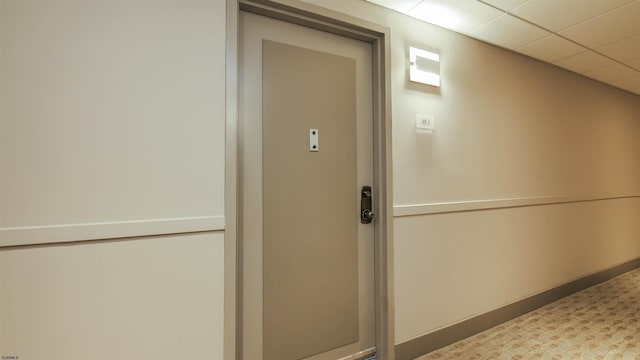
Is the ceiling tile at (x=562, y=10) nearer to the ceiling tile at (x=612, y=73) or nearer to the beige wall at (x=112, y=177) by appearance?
the ceiling tile at (x=612, y=73)

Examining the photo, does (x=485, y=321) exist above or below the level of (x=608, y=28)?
below

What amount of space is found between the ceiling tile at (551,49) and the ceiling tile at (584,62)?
121mm

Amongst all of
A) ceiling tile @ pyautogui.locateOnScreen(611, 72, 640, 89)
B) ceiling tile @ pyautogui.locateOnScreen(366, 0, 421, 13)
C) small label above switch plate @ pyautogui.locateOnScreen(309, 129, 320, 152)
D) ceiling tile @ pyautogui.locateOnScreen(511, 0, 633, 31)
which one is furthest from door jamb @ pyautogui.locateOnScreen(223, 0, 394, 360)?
ceiling tile @ pyautogui.locateOnScreen(611, 72, 640, 89)

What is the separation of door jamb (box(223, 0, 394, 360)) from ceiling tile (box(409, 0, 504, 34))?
0.31 metres

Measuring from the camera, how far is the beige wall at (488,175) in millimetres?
2082

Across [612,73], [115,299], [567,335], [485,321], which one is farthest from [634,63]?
[115,299]

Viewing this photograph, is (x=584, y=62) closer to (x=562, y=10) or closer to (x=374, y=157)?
(x=562, y=10)

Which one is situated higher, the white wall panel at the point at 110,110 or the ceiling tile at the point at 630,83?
the ceiling tile at the point at 630,83

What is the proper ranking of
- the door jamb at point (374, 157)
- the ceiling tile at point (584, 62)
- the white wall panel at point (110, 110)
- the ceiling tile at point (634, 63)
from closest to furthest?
the white wall panel at point (110, 110) < the door jamb at point (374, 157) < the ceiling tile at point (584, 62) < the ceiling tile at point (634, 63)

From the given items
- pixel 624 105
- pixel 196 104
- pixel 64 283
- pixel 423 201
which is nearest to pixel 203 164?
pixel 196 104

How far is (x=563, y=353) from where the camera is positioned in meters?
2.12

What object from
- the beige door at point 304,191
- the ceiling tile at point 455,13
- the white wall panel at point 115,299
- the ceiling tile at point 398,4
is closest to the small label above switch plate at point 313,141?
the beige door at point 304,191

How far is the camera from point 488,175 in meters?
2.51

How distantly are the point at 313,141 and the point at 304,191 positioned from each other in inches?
12.9
